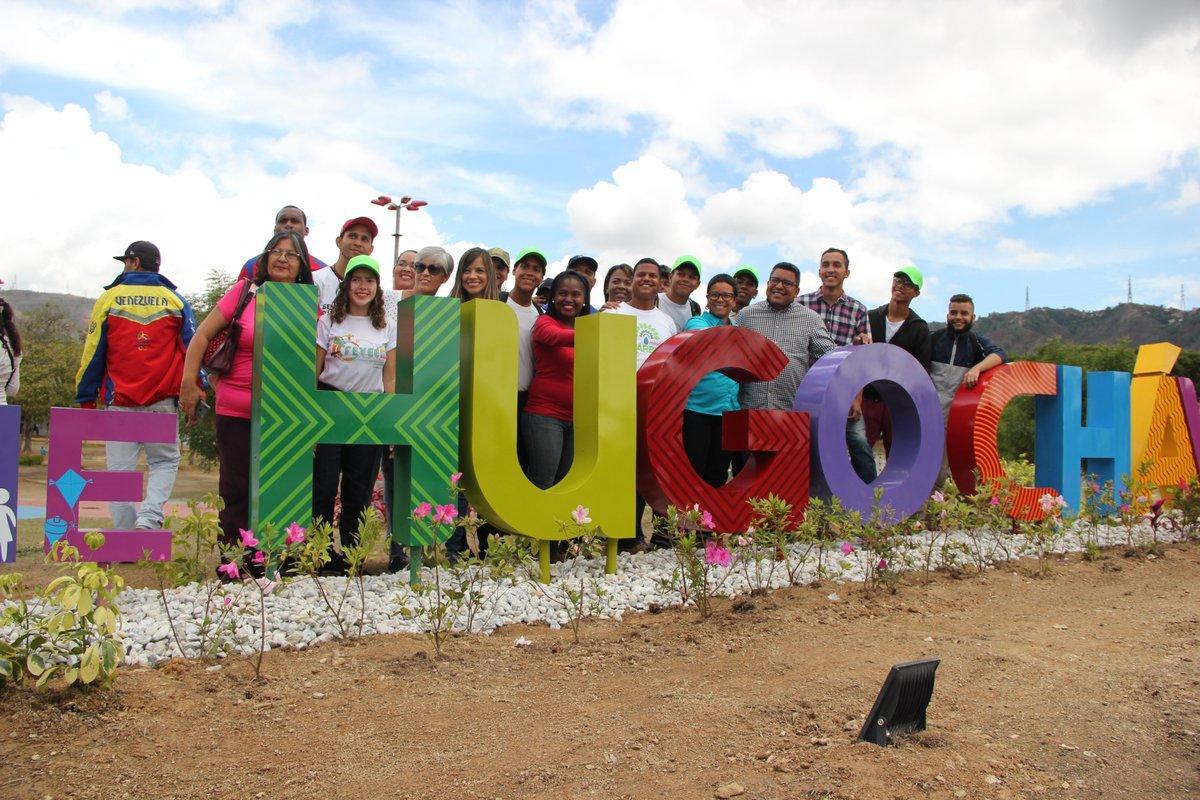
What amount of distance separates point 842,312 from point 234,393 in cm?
466

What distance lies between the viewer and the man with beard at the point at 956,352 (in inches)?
312

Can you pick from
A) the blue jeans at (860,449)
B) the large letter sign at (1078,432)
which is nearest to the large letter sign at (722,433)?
the blue jeans at (860,449)

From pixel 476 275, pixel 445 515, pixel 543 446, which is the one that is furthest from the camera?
pixel 543 446

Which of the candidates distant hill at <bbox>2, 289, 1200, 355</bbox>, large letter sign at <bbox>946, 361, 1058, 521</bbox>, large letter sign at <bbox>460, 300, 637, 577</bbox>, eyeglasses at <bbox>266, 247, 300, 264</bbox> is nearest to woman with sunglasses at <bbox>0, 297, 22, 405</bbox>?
eyeglasses at <bbox>266, 247, 300, 264</bbox>

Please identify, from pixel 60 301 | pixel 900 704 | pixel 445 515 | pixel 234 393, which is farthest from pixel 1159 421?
pixel 60 301

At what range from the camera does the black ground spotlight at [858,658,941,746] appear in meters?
3.00

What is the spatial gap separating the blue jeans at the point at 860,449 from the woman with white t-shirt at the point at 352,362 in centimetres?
364

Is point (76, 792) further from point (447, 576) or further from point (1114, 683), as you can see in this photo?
point (1114, 683)

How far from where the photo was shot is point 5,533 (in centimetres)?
480

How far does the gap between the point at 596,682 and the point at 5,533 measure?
3332mm

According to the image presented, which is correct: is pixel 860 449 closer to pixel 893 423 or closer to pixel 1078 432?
pixel 893 423

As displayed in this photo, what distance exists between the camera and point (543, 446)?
19.5 ft

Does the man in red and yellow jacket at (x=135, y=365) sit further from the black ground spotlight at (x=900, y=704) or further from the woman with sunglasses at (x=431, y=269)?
the black ground spotlight at (x=900, y=704)

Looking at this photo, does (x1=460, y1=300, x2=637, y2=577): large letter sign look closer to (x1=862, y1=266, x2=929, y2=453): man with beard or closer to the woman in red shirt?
the woman in red shirt
